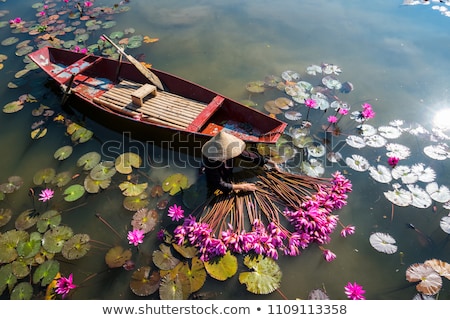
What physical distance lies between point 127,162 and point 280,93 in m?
4.65

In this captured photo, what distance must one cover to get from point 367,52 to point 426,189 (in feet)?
19.1

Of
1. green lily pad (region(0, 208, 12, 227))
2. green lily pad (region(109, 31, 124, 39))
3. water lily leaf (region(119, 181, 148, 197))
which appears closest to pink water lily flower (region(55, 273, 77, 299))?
water lily leaf (region(119, 181, 148, 197))

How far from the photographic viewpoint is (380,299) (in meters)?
4.37

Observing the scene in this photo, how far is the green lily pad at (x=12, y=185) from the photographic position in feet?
19.6

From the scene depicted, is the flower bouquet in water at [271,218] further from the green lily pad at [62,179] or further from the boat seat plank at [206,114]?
the green lily pad at [62,179]

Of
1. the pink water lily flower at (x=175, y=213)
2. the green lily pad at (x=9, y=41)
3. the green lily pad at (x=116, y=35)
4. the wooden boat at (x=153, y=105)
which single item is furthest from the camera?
the green lily pad at (x=116, y=35)

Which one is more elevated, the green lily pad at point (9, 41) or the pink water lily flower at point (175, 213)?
the green lily pad at point (9, 41)

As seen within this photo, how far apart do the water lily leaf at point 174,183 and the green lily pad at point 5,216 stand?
309 cm

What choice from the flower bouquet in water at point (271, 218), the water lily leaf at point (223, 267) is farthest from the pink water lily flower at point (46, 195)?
the water lily leaf at point (223, 267)

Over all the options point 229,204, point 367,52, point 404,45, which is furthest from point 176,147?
point 404,45

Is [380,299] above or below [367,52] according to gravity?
below

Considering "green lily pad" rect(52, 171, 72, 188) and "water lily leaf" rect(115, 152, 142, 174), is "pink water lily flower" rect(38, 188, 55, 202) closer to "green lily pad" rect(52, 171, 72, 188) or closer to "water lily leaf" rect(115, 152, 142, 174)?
"green lily pad" rect(52, 171, 72, 188)
